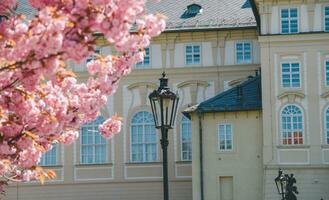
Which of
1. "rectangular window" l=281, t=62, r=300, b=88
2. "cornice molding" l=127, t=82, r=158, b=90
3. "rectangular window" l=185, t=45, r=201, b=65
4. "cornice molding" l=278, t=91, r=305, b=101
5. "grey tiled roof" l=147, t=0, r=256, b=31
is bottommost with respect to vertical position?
"cornice molding" l=278, t=91, r=305, b=101

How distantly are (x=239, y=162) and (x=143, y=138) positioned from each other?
7992mm

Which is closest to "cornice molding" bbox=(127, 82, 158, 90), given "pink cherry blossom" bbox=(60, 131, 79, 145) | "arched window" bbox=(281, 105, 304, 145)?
"arched window" bbox=(281, 105, 304, 145)

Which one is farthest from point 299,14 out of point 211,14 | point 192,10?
point 192,10

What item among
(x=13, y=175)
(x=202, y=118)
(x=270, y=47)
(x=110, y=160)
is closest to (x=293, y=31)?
(x=270, y=47)

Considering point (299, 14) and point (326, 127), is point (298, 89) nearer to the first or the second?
point (326, 127)

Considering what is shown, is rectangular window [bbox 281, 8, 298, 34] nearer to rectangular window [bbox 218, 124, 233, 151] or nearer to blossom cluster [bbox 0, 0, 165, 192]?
rectangular window [bbox 218, 124, 233, 151]

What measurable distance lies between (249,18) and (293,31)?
25.6 feet

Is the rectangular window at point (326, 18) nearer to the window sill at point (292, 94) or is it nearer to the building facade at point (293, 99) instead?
the building facade at point (293, 99)

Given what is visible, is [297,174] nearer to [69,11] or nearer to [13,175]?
[13,175]

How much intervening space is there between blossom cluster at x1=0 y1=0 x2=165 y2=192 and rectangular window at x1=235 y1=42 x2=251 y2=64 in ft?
109

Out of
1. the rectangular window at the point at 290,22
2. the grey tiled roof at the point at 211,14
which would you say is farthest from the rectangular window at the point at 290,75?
the grey tiled roof at the point at 211,14

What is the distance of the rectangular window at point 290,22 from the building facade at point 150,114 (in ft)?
22.2

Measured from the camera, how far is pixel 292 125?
38.1 m

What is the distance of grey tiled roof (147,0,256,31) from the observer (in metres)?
45.9
